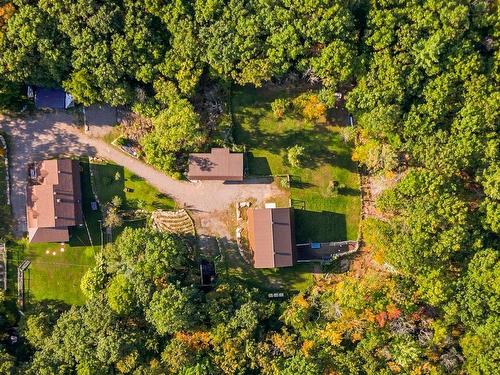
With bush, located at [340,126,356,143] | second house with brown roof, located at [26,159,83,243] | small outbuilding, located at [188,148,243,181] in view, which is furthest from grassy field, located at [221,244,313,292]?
second house with brown roof, located at [26,159,83,243]

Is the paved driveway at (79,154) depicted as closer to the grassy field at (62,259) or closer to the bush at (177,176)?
the bush at (177,176)

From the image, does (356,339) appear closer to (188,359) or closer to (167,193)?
(188,359)

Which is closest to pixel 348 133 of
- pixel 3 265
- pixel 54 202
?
pixel 54 202

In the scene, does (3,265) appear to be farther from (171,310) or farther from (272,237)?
(272,237)

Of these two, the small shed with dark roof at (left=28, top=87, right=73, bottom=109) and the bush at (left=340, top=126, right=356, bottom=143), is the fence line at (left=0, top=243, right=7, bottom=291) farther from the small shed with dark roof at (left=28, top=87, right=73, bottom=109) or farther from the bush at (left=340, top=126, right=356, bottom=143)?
the bush at (left=340, top=126, right=356, bottom=143)

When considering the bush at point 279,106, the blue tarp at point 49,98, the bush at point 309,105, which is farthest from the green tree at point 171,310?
the blue tarp at point 49,98

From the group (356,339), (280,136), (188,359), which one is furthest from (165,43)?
(356,339)
